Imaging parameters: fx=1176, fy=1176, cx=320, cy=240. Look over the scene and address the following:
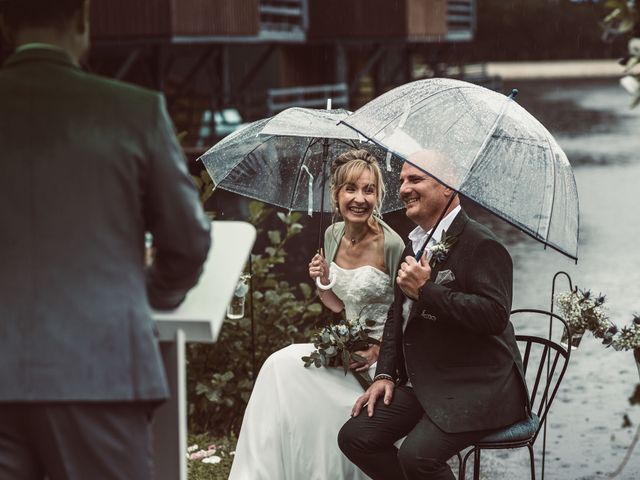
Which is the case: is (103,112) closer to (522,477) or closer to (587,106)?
(522,477)

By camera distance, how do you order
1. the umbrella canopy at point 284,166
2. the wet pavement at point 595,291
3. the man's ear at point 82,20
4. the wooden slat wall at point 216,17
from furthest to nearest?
the wooden slat wall at point 216,17
the wet pavement at point 595,291
the umbrella canopy at point 284,166
the man's ear at point 82,20

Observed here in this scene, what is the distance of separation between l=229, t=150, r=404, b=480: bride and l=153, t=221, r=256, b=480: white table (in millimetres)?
1964

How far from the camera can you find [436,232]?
14.9ft

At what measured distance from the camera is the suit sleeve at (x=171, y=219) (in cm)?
270

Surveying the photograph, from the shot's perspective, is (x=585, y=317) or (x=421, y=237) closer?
(x=421, y=237)

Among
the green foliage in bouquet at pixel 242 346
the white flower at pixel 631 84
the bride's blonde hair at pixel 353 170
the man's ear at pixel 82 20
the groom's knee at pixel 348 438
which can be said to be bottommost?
the green foliage in bouquet at pixel 242 346

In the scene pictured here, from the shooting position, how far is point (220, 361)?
6.81 metres

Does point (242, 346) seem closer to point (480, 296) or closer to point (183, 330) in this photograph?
point (480, 296)

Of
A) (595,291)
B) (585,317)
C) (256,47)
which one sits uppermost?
(585,317)

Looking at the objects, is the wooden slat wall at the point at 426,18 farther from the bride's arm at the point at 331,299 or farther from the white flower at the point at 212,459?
the bride's arm at the point at 331,299

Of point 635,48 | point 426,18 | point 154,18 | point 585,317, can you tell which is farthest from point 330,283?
point 426,18

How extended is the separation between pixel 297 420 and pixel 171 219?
2.47m

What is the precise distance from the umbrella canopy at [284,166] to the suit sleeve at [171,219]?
8.44 ft

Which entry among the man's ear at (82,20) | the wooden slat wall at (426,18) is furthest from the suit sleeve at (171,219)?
the wooden slat wall at (426,18)
